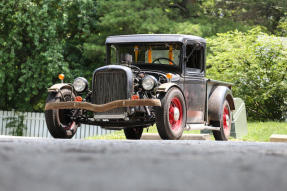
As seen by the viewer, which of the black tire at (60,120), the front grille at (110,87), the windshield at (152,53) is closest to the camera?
the front grille at (110,87)

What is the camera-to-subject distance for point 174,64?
10.5 meters

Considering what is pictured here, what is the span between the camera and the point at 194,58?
11.0 m

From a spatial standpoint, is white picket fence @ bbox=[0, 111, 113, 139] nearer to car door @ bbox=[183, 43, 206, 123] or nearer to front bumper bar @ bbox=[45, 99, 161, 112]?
car door @ bbox=[183, 43, 206, 123]

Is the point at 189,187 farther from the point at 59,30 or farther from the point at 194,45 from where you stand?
the point at 59,30

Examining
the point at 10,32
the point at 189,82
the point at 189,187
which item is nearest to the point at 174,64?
the point at 189,82

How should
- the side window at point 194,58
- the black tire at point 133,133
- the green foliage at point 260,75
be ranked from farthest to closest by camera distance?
the green foliage at point 260,75, the black tire at point 133,133, the side window at point 194,58

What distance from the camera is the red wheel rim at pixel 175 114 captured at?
30.3 feet

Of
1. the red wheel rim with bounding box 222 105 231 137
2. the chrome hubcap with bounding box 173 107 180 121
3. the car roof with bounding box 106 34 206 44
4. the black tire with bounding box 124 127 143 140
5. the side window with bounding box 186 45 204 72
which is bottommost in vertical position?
the black tire with bounding box 124 127 143 140

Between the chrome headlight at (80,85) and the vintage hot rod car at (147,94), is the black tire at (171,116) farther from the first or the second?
the chrome headlight at (80,85)

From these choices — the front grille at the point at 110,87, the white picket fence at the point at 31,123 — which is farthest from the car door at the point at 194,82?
the white picket fence at the point at 31,123

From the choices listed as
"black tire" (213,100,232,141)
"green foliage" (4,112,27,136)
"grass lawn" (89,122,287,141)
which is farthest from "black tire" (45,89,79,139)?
"green foliage" (4,112,27,136)

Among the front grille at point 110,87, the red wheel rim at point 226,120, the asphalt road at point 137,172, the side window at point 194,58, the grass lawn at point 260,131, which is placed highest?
the side window at point 194,58

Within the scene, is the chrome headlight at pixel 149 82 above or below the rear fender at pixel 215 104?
above

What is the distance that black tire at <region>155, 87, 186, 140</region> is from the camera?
28.7 ft
